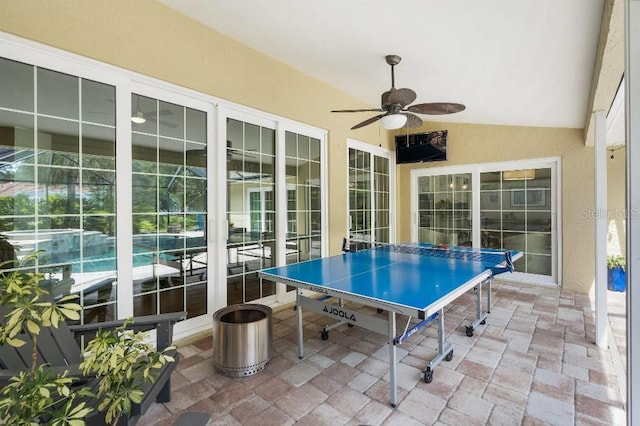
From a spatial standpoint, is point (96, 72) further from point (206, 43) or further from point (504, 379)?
point (504, 379)

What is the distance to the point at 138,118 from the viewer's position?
9.73 ft

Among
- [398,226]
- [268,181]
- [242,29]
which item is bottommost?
[398,226]

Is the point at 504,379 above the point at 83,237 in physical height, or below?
below

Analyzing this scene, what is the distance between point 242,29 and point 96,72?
1517 mm

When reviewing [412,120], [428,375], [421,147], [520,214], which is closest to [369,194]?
[421,147]

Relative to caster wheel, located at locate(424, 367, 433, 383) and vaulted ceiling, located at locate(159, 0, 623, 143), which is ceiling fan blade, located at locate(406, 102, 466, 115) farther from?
Result: caster wheel, located at locate(424, 367, 433, 383)

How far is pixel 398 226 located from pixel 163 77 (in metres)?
5.20

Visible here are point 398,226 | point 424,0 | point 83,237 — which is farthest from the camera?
point 398,226

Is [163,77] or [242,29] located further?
[242,29]

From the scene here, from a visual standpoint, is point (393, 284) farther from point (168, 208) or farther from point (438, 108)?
point (168, 208)

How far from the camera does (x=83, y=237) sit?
2.65 metres

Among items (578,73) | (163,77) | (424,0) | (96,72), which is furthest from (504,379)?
(96,72)

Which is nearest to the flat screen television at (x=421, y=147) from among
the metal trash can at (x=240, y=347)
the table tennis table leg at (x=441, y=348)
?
the table tennis table leg at (x=441, y=348)

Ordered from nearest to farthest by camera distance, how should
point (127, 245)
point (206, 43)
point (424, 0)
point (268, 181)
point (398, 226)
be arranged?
point (424, 0)
point (127, 245)
point (206, 43)
point (268, 181)
point (398, 226)
